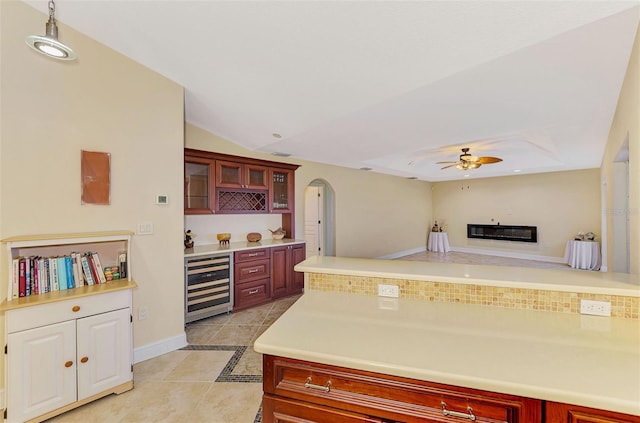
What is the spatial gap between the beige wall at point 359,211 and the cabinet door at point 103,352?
1.95m

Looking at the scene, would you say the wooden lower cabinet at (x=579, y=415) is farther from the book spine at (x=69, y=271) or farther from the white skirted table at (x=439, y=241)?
the white skirted table at (x=439, y=241)

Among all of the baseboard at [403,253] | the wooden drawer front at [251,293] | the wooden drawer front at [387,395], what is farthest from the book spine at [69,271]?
the baseboard at [403,253]

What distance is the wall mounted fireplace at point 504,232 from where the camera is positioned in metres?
7.50

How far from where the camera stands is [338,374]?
1078 mm

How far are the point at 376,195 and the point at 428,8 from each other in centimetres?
585

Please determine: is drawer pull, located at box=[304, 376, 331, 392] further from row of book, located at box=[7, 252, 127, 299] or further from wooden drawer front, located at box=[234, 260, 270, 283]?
wooden drawer front, located at box=[234, 260, 270, 283]

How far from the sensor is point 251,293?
3982mm

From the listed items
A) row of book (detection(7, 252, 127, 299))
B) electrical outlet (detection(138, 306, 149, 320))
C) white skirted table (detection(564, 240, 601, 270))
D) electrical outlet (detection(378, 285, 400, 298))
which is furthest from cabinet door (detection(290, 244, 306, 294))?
white skirted table (detection(564, 240, 601, 270))

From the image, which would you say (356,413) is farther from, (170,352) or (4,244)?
(4,244)

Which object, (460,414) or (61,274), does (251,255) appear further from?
(460,414)

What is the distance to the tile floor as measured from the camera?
196 cm

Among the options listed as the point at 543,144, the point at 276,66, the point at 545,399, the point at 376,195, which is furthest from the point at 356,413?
the point at 376,195

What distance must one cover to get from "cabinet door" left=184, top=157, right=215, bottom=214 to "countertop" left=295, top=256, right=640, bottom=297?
243cm

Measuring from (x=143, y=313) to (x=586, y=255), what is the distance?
849 centimetres
